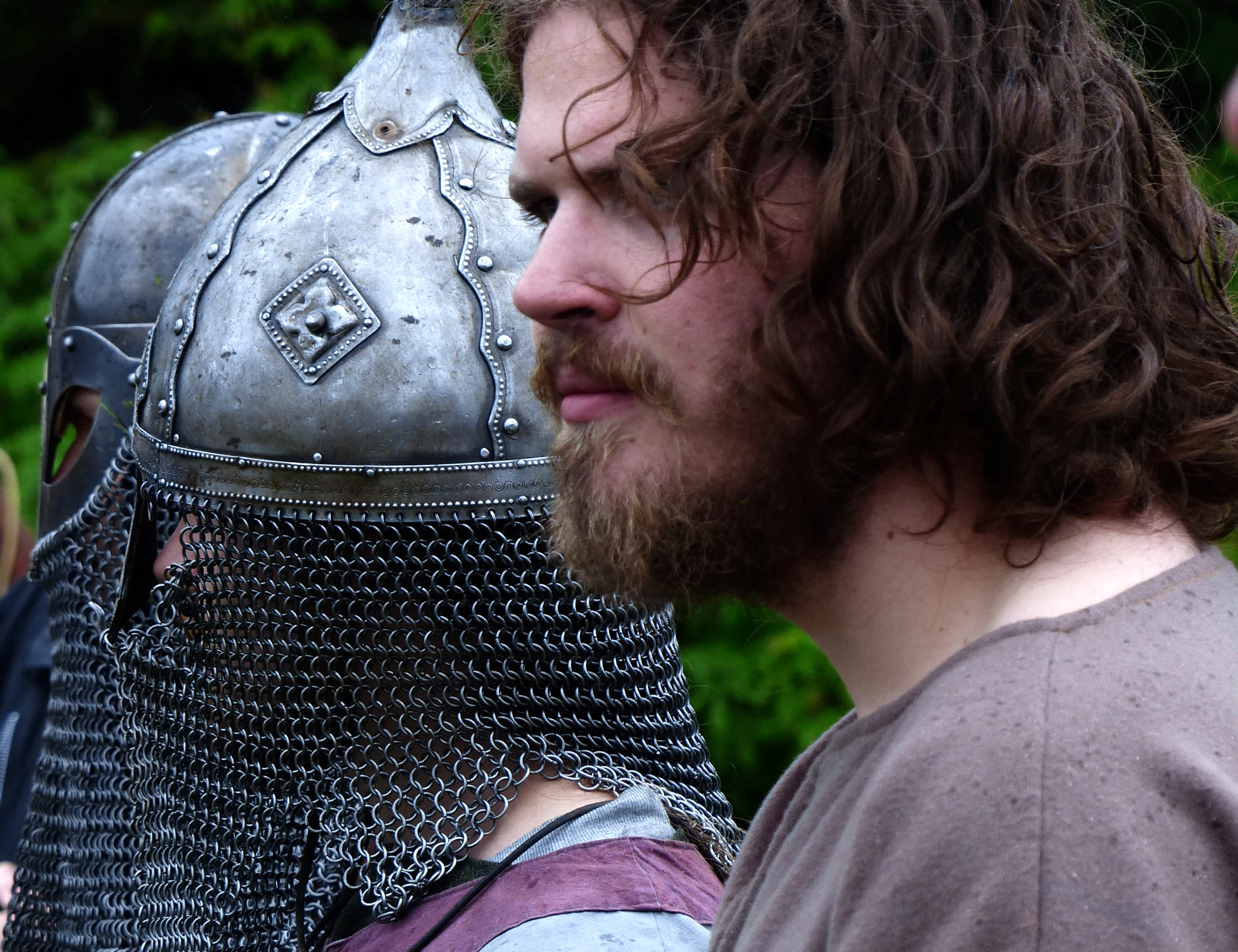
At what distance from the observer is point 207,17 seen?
7582mm

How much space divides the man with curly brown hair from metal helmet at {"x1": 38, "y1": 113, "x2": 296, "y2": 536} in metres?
2.46

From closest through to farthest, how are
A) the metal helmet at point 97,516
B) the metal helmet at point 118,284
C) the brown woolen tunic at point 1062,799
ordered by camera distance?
1. the brown woolen tunic at point 1062,799
2. the metal helmet at point 97,516
3. the metal helmet at point 118,284

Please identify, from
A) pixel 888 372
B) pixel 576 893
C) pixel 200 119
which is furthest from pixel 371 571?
pixel 200 119

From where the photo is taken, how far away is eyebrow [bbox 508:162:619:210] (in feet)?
5.37

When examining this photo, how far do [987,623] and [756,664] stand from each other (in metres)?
4.33

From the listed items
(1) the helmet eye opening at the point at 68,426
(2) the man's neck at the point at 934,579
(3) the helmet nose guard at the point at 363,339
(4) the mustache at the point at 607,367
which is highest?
(4) the mustache at the point at 607,367

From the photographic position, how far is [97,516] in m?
3.36

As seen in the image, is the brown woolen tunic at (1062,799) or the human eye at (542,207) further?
the human eye at (542,207)

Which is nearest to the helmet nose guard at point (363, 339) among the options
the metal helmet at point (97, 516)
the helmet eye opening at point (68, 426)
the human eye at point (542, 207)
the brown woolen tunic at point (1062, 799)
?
the metal helmet at point (97, 516)

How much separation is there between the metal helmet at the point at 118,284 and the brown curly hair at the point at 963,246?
262cm

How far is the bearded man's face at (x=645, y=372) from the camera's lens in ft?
5.03

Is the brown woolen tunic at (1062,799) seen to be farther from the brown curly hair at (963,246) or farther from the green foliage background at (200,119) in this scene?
the green foliage background at (200,119)

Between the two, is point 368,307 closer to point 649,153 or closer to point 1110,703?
point 649,153

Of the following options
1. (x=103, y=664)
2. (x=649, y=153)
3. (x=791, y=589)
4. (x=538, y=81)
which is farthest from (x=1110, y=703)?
(x=103, y=664)
